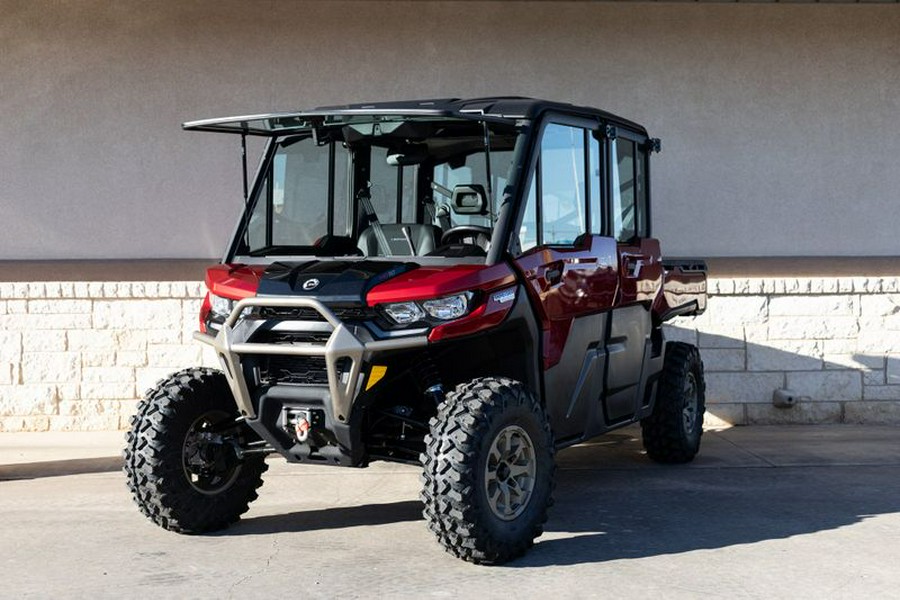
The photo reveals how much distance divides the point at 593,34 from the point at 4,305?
5558mm

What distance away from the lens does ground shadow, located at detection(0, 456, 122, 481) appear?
920 centimetres

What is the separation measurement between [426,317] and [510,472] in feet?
2.87

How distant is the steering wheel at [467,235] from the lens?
6974mm

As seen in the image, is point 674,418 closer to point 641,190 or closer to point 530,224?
point 641,190

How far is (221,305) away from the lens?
6961mm

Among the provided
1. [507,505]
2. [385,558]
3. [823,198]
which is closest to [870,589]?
[507,505]

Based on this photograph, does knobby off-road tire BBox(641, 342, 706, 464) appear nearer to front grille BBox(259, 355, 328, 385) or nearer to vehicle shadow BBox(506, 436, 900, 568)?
vehicle shadow BBox(506, 436, 900, 568)

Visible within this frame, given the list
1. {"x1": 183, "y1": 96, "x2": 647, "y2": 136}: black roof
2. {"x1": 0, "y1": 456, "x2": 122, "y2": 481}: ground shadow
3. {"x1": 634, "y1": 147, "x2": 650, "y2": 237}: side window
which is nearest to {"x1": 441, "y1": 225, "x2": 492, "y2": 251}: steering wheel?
{"x1": 183, "y1": 96, "x2": 647, "y2": 136}: black roof

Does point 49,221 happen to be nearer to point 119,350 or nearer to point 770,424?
point 119,350

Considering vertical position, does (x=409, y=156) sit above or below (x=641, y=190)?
above

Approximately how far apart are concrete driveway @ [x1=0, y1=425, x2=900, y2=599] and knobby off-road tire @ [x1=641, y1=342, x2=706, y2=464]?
0.13 metres

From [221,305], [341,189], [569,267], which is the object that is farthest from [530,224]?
[221,305]

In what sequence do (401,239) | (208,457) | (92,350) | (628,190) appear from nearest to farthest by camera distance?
(208,457) → (401,239) → (628,190) → (92,350)

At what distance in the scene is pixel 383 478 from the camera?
8.79m
